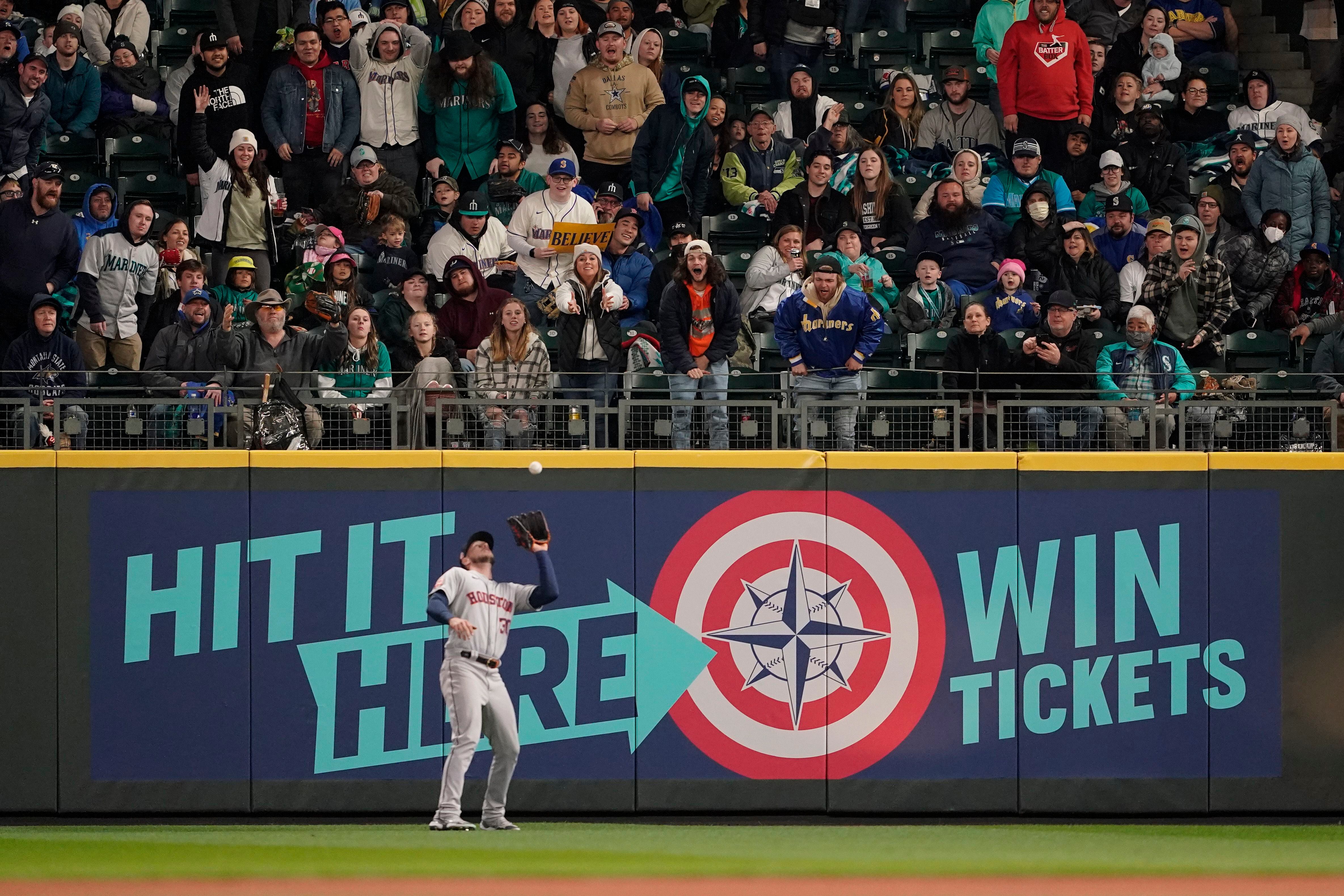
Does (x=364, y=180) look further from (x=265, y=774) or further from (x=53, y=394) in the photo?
(x=265, y=774)

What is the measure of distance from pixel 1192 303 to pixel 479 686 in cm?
634

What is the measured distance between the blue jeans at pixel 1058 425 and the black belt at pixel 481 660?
13.4ft

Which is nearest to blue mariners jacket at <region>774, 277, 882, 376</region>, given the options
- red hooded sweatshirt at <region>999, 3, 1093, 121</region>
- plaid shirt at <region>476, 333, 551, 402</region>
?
plaid shirt at <region>476, 333, 551, 402</region>

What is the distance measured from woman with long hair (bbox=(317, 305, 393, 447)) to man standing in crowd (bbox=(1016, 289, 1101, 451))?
4450mm

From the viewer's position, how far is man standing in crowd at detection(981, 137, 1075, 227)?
14633 mm

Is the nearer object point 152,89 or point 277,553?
point 277,553

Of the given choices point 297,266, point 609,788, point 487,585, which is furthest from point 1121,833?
point 297,266

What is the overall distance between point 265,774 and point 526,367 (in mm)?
3283

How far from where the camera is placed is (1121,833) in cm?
1127

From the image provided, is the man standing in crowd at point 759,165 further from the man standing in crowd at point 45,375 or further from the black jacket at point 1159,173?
the man standing in crowd at point 45,375

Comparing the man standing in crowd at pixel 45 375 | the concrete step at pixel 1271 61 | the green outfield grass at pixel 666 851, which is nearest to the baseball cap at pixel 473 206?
the man standing in crowd at pixel 45 375

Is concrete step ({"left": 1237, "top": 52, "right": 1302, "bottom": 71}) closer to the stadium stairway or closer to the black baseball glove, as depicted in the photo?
the stadium stairway

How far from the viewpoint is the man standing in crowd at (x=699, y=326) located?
39.9 ft

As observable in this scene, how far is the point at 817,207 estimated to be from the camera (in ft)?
47.5
